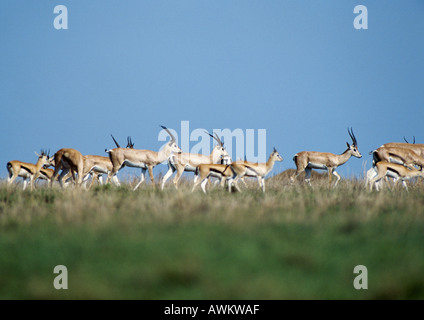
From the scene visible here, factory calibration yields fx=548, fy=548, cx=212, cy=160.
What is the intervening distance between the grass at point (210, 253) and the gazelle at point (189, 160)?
425 inches

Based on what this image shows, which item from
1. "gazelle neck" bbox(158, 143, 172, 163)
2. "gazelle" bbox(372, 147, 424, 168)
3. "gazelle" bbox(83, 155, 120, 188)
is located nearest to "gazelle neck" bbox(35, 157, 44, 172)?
"gazelle" bbox(83, 155, 120, 188)

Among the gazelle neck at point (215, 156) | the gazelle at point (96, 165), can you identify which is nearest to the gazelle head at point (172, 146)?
the gazelle neck at point (215, 156)

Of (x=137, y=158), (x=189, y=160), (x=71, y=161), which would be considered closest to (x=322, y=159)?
(x=189, y=160)

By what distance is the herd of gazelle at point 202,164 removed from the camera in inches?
816

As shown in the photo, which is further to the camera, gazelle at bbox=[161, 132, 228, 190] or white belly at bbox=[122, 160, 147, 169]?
white belly at bbox=[122, 160, 147, 169]

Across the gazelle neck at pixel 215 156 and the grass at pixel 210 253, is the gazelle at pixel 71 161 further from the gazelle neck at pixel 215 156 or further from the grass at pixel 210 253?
the grass at pixel 210 253

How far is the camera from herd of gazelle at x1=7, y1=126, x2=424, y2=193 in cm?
2073

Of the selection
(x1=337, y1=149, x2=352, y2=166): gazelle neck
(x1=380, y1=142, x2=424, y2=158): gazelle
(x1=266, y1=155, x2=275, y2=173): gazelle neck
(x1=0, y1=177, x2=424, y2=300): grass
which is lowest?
(x1=0, y1=177, x2=424, y2=300): grass

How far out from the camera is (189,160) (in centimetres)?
2477

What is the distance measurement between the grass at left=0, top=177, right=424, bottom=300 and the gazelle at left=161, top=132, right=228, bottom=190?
35.4ft

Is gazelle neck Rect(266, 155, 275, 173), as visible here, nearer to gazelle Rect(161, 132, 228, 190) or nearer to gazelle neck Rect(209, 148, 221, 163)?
gazelle Rect(161, 132, 228, 190)

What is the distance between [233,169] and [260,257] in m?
12.2

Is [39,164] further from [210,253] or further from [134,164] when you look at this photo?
[210,253]
